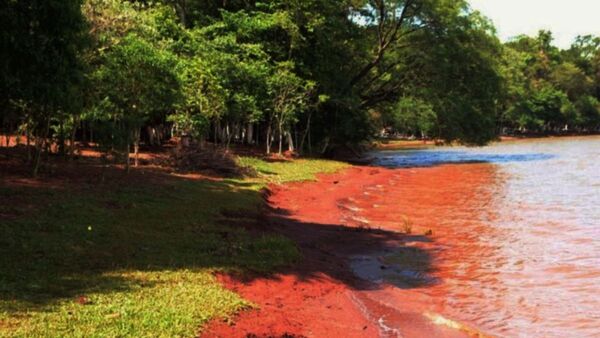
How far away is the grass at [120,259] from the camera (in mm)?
5777

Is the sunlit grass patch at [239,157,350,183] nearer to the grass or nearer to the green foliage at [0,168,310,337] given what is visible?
the grass

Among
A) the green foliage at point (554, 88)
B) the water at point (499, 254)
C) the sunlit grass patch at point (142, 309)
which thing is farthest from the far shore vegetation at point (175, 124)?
the green foliage at point (554, 88)

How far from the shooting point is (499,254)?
1180 cm

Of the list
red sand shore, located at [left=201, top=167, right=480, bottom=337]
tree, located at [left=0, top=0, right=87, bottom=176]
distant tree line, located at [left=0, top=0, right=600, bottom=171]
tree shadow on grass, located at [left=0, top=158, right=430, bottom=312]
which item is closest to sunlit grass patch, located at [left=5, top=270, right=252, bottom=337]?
tree shadow on grass, located at [left=0, top=158, right=430, bottom=312]

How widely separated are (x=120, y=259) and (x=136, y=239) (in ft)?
4.10

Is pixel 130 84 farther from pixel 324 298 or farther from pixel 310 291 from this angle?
pixel 324 298

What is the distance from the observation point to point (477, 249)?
12359 millimetres

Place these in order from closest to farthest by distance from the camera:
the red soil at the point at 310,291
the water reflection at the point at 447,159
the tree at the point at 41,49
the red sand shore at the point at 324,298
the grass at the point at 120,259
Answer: the grass at the point at 120,259, the red soil at the point at 310,291, the red sand shore at the point at 324,298, the tree at the point at 41,49, the water reflection at the point at 447,159

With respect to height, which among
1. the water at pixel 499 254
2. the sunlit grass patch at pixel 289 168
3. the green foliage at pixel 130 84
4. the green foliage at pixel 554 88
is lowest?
the water at pixel 499 254

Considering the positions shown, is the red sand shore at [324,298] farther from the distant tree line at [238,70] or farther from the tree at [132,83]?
the distant tree line at [238,70]

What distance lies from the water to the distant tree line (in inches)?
294

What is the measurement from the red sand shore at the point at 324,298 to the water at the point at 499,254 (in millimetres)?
529

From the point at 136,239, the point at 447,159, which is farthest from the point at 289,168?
the point at 447,159

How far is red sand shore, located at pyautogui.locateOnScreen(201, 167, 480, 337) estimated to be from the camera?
6.77 m
